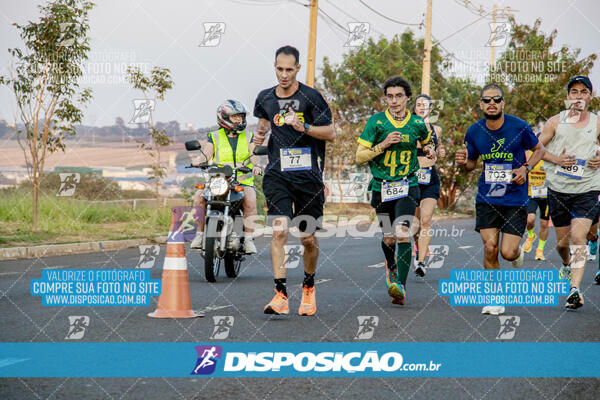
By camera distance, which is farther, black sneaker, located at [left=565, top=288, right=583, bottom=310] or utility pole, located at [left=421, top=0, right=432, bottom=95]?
utility pole, located at [left=421, top=0, right=432, bottom=95]

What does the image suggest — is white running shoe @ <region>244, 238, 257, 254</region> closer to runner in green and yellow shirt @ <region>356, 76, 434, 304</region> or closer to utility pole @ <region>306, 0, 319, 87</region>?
runner in green and yellow shirt @ <region>356, 76, 434, 304</region>

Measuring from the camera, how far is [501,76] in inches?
1377

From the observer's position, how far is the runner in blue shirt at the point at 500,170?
7.41 m

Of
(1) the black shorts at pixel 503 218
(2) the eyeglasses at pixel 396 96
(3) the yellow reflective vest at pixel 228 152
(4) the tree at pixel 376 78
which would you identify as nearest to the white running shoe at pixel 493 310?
(1) the black shorts at pixel 503 218

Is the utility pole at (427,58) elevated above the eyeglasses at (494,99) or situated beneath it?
elevated above

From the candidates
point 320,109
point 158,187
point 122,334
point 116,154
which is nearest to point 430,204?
point 320,109

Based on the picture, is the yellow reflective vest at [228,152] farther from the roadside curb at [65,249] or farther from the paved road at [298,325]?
the roadside curb at [65,249]

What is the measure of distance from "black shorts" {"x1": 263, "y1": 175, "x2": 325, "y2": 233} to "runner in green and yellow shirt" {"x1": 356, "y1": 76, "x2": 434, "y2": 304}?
2.38ft

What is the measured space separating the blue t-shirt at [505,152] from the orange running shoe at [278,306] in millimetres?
2103

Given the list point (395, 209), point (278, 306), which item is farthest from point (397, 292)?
point (278, 306)

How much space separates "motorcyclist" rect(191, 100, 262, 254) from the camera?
9.78m

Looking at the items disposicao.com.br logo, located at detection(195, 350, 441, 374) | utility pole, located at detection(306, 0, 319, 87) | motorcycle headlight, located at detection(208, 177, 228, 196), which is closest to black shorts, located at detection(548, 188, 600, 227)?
disposicao.com.br logo, located at detection(195, 350, 441, 374)

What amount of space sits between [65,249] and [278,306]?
24.2 feet

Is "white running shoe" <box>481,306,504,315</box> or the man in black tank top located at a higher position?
the man in black tank top
